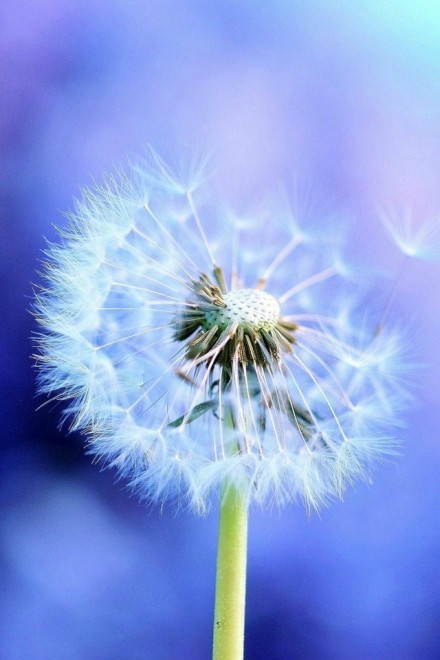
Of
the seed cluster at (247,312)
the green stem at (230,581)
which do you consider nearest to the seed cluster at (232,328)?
the seed cluster at (247,312)

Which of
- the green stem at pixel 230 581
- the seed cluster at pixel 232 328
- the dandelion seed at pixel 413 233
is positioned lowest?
the green stem at pixel 230 581

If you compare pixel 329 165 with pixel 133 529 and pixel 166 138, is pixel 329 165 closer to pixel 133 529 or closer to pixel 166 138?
pixel 166 138

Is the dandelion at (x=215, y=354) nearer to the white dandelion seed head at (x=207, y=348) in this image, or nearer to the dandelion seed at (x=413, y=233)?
the white dandelion seed head at (x=207, y=348)

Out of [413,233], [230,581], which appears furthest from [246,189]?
[230,581]

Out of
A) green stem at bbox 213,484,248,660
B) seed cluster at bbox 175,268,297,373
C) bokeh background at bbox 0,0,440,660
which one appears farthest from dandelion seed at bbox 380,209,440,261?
green stem at bbox 213,484,248,660

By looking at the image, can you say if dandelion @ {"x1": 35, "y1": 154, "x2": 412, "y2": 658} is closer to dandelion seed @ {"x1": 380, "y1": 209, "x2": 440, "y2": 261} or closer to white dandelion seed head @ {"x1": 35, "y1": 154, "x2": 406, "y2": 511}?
white dandelion seed head @ {"x1": 35, "y1": 154, "x2": 406, "y2": 511}

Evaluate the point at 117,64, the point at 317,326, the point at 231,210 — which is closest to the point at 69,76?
the point at 117,64

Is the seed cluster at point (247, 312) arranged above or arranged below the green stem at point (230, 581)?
above

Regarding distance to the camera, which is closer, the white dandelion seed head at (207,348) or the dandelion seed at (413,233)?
the white dandelion seed head at (207,348)

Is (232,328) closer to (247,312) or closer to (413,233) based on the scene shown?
(247,312)
